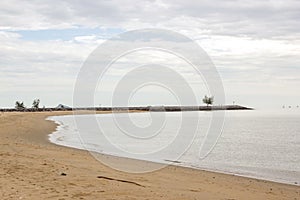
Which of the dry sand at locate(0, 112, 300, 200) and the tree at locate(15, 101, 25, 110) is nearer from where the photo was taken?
the dry sand at locate(0, 112, 300, 200)

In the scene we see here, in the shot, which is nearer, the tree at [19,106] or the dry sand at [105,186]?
the dry sand at [105,186]

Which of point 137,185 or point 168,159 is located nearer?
point 137,185

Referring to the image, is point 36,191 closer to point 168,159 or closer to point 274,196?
point 274,196

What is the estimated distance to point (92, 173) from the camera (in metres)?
Answer: 14.7

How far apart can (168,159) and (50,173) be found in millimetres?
12533

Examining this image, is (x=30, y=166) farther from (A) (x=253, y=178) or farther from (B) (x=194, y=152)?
(B) (x=194, y=152)

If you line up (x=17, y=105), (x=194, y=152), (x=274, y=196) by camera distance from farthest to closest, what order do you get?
(x=17, y=105)
(x=194, y=152)
(x=274, y=196)

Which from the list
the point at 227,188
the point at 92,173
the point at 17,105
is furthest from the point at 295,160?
the point at 17,105

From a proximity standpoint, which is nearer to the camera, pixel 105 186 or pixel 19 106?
pixel 105 186

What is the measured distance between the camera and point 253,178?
61.9 ft

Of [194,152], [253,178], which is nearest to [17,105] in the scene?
[194,152]

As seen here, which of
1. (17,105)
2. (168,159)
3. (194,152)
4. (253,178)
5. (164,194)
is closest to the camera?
(164,194)

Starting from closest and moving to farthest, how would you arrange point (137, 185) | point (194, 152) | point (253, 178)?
point (137, 185) → point (253, 178) → point (194, 152)

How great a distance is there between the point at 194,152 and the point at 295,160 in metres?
6.84
